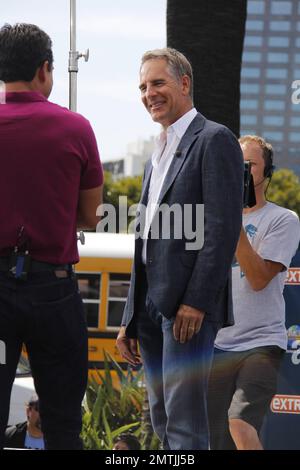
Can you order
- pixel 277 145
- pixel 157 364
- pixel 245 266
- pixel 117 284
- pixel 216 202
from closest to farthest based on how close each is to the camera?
pixel 216 202 < pixel 157 364 < pixel 245 266 < pixel 117 284 < pixel 277 145

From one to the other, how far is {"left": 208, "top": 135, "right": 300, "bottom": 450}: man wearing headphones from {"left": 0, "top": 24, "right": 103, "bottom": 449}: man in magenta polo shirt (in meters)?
1.27

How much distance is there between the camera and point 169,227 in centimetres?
354

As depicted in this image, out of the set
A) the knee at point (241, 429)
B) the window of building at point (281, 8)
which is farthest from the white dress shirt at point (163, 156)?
the window of building at point (281, 8)

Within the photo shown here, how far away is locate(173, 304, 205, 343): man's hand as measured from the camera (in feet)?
11.2

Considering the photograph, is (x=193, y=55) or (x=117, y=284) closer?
(x=193, y=55)

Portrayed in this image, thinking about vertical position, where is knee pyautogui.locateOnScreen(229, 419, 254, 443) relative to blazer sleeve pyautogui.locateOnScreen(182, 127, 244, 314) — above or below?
below

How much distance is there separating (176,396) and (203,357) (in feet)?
0.55

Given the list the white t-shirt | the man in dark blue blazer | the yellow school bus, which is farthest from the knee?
the yellow school bus

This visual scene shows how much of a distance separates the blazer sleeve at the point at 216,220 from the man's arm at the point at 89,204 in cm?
42

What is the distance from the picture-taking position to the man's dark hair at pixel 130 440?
238 inches

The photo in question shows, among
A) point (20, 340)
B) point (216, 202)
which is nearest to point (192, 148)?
point (216, 202)

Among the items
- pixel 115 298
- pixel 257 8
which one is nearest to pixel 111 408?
pixel 115 298

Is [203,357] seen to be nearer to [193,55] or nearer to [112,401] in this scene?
[193,55]

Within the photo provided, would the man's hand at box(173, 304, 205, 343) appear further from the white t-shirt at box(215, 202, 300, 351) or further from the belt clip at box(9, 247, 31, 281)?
the white t-shirt at box(215, 202, 300, 351)
